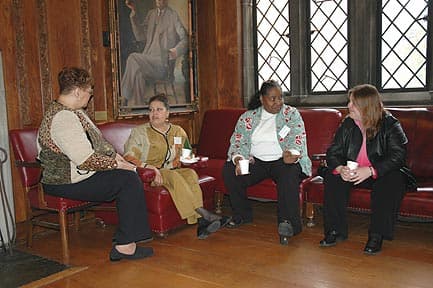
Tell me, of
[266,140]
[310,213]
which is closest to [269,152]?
[266,140]

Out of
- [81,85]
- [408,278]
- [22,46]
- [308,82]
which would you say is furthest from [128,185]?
[308,82]

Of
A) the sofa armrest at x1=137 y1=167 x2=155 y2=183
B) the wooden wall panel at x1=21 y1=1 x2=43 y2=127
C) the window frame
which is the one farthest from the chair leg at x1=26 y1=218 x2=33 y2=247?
the window frame

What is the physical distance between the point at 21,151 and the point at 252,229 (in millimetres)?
1885

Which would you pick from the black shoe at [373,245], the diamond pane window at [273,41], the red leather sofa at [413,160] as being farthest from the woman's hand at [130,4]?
the black shoe at [373,245]

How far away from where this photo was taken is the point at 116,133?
430cm

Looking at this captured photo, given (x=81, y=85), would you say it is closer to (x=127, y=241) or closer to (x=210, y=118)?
(x=127, y=241)

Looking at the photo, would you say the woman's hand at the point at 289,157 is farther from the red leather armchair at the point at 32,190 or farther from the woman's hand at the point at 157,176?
the red leather armchair at the point at 32,190

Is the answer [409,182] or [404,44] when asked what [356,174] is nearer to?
[409,182]

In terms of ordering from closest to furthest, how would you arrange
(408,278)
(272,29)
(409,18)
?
(408,278) < (409,18) < (272,29)

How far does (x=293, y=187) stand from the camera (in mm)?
3670

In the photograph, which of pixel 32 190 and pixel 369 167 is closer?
pixel 369 167

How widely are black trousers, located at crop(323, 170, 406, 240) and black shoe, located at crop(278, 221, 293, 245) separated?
0.85ft

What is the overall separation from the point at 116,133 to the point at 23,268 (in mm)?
1424

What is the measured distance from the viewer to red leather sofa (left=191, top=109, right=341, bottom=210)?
162 inches
